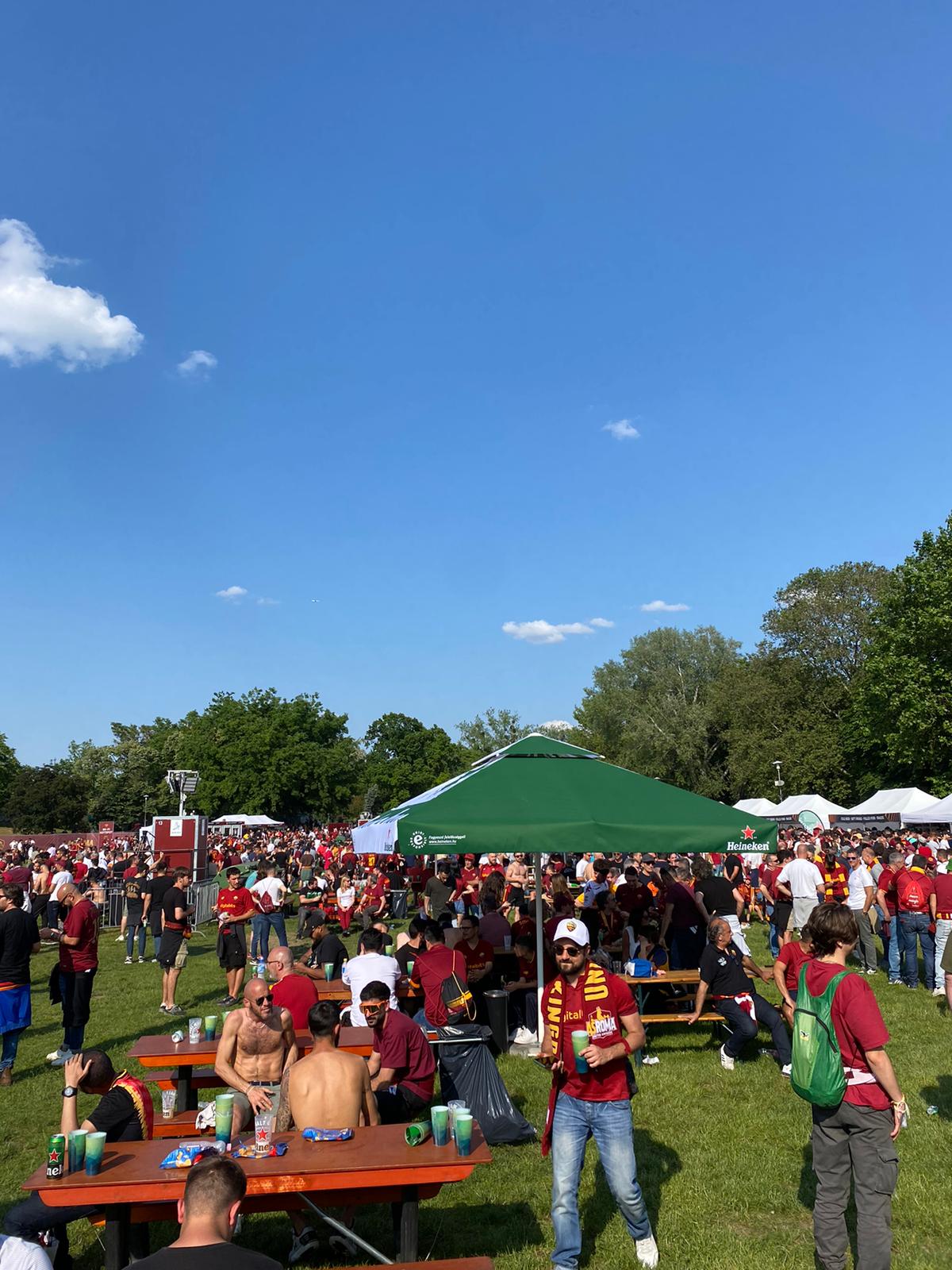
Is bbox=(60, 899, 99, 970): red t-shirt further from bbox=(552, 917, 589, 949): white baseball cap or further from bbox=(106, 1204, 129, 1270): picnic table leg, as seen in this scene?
bbox=(552, 917, 589, 949): white baseball cap

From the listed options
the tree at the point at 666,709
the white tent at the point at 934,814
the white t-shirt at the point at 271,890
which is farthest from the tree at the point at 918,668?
the white t-shirt at the point at 271,890

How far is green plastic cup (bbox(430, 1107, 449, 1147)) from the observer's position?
14.2 feet

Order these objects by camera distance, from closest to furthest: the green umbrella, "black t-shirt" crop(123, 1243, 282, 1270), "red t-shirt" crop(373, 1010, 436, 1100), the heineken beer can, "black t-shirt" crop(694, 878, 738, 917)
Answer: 1. "black t-shirt" crop(123, 1243, 282, 1270)
2. the heineken beer can
3. "red t-shirt" crop(373, 1010, 436, 1100)
4. the green umbrella
5. "black t-shirt" crop(694, 878, 738, 917)

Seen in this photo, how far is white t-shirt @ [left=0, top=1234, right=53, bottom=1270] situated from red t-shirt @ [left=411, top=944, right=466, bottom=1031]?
14.9 feet

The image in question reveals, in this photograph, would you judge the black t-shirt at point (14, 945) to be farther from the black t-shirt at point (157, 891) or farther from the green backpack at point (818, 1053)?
the green backpack at point (818, 1053)

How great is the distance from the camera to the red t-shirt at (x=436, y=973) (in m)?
8.05

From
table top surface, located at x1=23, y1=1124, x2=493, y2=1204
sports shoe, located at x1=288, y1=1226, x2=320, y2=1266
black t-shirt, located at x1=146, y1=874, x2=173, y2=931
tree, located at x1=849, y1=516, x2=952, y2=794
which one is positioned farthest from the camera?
tree, located at x1=849, y1=516, x2=952, y2=794

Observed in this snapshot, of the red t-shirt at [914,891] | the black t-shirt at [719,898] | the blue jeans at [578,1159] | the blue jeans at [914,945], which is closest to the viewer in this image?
the blue jeans at [578,1159]

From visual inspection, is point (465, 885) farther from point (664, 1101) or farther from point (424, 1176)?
point (424, 1176)

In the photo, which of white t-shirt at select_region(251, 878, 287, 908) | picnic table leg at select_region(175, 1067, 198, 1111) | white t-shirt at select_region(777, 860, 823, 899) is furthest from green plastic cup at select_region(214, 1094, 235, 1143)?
white t-shirt at select_region(777, 860, 823, 899)

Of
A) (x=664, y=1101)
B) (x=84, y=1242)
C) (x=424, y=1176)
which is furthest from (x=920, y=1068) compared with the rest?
(x=84, y=1242)

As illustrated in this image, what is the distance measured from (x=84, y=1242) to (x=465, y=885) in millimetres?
14161

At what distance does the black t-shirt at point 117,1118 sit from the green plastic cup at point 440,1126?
5.23 feet

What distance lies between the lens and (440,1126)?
4.36 m
